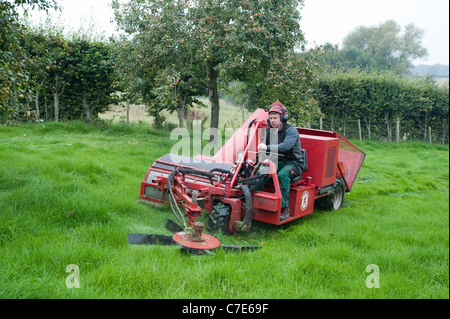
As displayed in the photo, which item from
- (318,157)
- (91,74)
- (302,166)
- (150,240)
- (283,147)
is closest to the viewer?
(150,240)

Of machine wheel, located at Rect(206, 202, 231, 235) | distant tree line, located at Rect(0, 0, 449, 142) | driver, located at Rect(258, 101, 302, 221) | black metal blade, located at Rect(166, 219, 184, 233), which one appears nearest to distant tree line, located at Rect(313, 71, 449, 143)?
distant tree line, located at Rect(0, 0, 449, 142)

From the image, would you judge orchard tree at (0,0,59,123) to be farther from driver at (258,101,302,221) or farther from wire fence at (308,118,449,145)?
wire fence at (308,118,449,145)

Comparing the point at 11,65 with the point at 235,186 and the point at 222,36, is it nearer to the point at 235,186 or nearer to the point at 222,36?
the point at 235,186

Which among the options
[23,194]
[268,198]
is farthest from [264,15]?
[23,194]

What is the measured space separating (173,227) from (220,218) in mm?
654

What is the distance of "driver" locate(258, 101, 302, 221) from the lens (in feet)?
19.0

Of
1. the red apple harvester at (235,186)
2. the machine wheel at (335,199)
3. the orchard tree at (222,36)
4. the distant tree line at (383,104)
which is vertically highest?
the orchard tree at (222,36)

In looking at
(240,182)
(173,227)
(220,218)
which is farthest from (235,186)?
(173,227)

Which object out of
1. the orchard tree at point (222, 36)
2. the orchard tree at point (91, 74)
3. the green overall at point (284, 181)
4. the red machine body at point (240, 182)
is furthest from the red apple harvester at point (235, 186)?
the orchard tree at point (91, 74)

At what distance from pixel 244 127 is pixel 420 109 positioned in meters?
14.5

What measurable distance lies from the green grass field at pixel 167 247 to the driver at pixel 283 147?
66 cm

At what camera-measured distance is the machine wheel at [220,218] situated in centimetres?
535

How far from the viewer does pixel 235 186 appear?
568 cm

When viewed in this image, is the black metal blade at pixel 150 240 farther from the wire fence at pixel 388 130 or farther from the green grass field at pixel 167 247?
the wire fence at pixel 388 130
